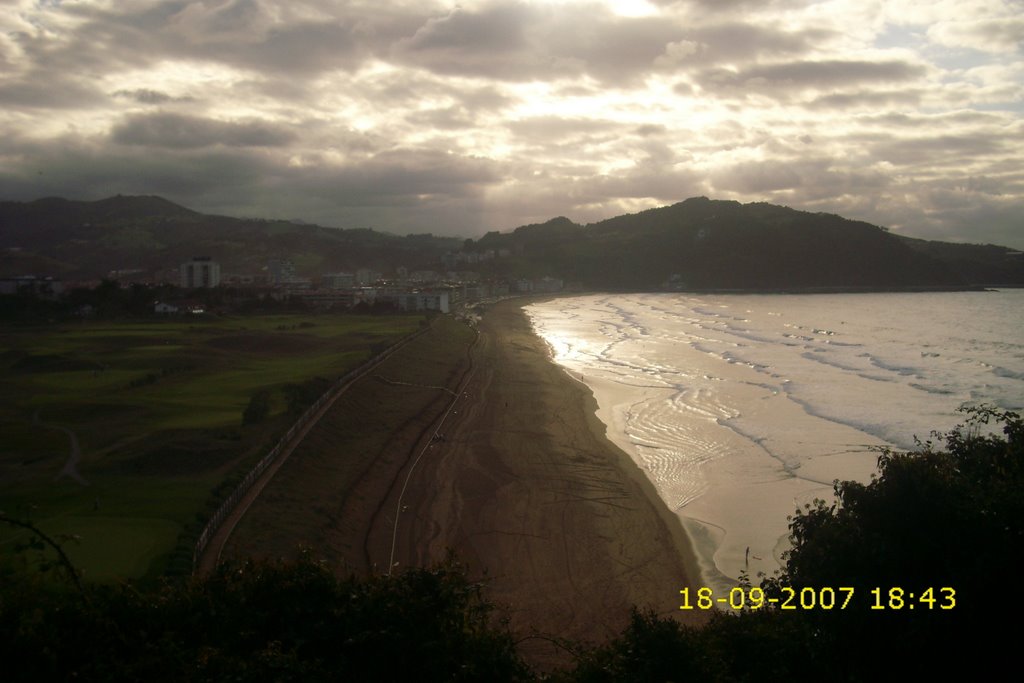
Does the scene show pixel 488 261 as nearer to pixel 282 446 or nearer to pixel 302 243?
pixel 302 243

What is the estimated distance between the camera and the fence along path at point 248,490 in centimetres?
1516

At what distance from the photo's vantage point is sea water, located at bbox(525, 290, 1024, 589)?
21609 millimetres

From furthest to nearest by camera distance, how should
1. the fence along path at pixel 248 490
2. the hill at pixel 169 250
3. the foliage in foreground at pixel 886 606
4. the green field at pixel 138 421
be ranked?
1. the hill at pixel 169 250
2. the green field at pixel 138 421
3. the fence along path at pixel 248 490
4. the foliage in foreground at pixel 886 606

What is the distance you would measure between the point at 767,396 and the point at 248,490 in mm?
25293

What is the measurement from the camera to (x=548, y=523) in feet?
65.7

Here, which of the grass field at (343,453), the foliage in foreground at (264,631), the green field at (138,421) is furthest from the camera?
the grass field at (343,453)

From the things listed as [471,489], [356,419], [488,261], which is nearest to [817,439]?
[471,489]

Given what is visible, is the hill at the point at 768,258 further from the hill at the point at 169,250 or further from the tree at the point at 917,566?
the tree at the point at 917,566

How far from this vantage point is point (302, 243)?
188 metres

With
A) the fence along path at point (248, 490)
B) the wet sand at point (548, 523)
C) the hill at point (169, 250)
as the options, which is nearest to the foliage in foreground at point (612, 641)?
the wet sand at point (548, 523)

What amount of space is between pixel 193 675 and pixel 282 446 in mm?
16761

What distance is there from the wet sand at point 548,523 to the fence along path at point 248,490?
Result: 3.64 meters
